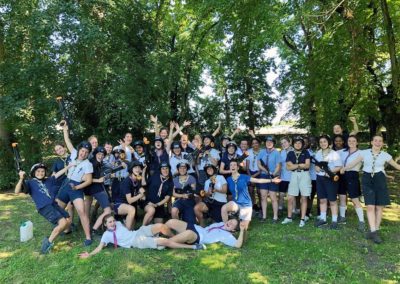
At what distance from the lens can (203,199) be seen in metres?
7.04

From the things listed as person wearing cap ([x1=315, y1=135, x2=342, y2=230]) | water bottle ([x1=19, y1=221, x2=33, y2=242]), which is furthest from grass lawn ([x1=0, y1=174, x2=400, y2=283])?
person wearing cap ([x1=315, y1=135, x2=342, y2=230])

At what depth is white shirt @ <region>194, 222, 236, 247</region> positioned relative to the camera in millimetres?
5991

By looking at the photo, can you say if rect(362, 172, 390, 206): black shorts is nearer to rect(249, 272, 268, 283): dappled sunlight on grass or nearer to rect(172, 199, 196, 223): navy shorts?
rect(249, 272, 268, 283): dappled sunlight on grass

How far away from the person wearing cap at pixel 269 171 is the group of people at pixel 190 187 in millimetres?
21

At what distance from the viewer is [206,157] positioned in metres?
7.97

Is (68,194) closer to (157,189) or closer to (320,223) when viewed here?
(157,189)

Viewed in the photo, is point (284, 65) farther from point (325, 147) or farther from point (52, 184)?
point (52, 184)

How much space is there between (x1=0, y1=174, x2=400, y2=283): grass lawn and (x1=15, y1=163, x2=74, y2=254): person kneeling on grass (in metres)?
0.28

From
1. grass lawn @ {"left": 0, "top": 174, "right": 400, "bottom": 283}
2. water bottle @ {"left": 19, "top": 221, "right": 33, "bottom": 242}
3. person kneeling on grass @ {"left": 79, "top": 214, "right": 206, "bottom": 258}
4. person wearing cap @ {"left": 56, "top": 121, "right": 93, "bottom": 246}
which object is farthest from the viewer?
water bottle @ {"left": 19, "top": 221, "right": 33, "bottom": 242}

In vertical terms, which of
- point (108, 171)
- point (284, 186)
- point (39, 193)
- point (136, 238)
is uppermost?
point (108, 171)

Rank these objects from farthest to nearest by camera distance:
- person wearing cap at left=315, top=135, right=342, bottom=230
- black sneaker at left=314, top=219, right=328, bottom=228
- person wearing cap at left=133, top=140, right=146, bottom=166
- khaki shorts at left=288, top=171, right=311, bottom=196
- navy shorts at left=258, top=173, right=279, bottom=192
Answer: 1. person wearing cap at left=133, top=140, right=146, bottom=166
2. navy shorts at left=258, top=173, right=279, bottom=192
3. khaki shorts at left=288, top=171, right=311, bottom=196
4. black sneaker at left=314, top=219, right=328, bottom=228
5. person wearing cap at left=315, top=135, right=342, bottom=230

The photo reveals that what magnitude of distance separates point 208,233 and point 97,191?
225 centimetres

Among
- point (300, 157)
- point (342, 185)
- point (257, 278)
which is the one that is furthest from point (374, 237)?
point (257, 278)

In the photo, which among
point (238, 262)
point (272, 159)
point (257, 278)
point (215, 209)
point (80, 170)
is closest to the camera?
point (257, 278)
